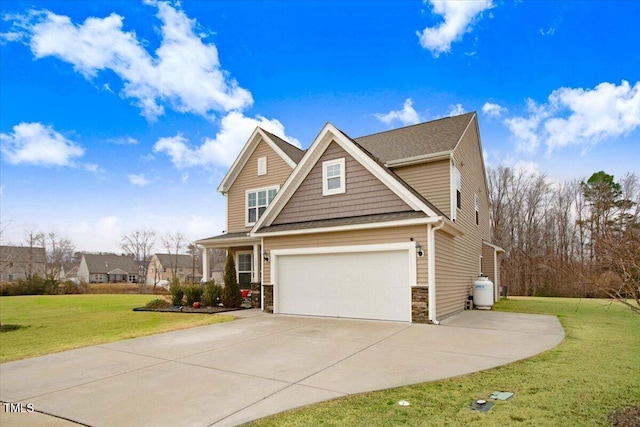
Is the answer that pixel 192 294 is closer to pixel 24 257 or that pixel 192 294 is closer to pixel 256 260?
pixel 256 260

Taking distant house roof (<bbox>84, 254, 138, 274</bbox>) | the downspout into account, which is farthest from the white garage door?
distant house roof (<bbox>84, 254, 138, 274</bbox>)

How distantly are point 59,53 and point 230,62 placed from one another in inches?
271

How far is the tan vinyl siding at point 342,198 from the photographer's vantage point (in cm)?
1208

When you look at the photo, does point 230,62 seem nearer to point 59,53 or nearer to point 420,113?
point 59,53

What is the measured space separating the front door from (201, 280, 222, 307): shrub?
2.07 meters

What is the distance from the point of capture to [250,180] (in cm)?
1842

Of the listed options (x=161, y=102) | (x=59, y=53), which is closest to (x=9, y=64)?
(x=59, y=53)

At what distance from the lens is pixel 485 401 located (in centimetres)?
448

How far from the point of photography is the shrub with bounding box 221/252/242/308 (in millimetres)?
15352

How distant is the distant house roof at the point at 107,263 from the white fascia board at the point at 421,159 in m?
66.4

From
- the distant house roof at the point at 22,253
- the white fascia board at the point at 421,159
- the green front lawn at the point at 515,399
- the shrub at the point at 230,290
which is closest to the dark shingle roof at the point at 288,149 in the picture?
the white fascia board at the point at 421,159

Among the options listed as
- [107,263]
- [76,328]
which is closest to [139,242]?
[107,263]

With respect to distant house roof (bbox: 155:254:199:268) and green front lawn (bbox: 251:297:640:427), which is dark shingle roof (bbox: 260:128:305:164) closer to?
green front lawn (bbox: 251:297:640:427)

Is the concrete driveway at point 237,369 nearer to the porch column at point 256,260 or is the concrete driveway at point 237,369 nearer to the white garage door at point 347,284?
the white garage door at point 347,284
